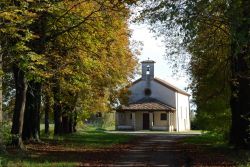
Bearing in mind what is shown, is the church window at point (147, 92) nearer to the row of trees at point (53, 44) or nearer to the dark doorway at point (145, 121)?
the dark doorway at point (145, 121)

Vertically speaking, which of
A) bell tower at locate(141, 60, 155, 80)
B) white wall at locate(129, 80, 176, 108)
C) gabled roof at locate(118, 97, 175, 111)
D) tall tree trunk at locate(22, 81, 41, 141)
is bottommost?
tall tree trunk at locate(22, 81, 41, 141)

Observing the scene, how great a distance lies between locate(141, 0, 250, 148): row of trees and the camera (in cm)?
1283

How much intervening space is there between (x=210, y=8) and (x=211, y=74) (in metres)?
14.7

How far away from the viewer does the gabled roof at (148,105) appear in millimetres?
80625

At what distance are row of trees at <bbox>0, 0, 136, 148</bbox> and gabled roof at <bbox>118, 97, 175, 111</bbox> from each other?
47.2 m

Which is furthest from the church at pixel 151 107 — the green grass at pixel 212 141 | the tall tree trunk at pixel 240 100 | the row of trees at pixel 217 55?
the tall tree trunk at pixel 240 100

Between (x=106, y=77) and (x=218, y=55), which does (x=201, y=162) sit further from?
(x=106, y=77)

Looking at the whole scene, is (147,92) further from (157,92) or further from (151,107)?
(151,107)

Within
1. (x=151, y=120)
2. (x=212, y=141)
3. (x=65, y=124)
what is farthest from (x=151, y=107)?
(x=212, y=141)

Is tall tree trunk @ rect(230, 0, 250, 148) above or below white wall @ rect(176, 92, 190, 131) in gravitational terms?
below

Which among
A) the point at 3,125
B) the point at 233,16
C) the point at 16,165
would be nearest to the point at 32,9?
the point at 3,125

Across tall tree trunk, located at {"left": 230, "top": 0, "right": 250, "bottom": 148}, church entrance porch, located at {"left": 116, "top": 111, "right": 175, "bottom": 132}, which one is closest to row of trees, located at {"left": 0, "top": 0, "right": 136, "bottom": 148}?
tall tree trunk, located at {"left": 230, "top": 0, "right": 250, "bottom": 148}

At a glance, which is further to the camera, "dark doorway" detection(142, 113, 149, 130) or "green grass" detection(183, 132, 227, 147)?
"dark doorway" detection(142, 113, 149, 130)

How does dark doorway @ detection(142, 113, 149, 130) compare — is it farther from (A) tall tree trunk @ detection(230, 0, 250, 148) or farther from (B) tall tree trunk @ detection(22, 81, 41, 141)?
(A) tall tree trunk @ detection(230, 0, 250, 148)
